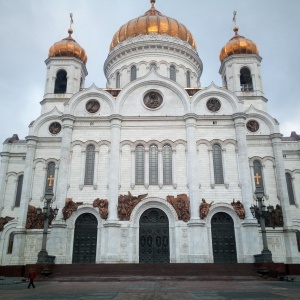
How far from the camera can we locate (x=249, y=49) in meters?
27.4

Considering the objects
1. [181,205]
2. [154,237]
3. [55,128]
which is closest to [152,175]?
[181,205]

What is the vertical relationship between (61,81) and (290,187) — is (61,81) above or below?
above

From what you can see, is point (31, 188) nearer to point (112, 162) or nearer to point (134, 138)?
point (112, 162)

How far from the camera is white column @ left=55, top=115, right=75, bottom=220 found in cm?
2186

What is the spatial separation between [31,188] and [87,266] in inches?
308

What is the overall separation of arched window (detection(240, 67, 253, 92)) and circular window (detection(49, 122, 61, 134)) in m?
14.8

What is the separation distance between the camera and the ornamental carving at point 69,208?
21.6 m

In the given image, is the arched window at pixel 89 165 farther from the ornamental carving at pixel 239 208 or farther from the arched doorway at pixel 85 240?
the ornamental carving at pixel 239 208

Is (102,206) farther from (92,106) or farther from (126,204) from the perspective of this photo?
(92,106)

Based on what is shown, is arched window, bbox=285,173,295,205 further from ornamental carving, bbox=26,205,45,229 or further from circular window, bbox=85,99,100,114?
ornamental carving, bbox=26,205,45,229

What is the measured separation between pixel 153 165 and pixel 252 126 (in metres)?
8.08

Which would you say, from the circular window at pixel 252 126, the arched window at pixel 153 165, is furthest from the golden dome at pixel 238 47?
the arched window at pixel 153 165

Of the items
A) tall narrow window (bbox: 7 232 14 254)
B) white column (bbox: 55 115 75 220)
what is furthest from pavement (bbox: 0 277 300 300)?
tall narrow window (bbox: 7 232 14 254)

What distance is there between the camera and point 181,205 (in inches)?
851
